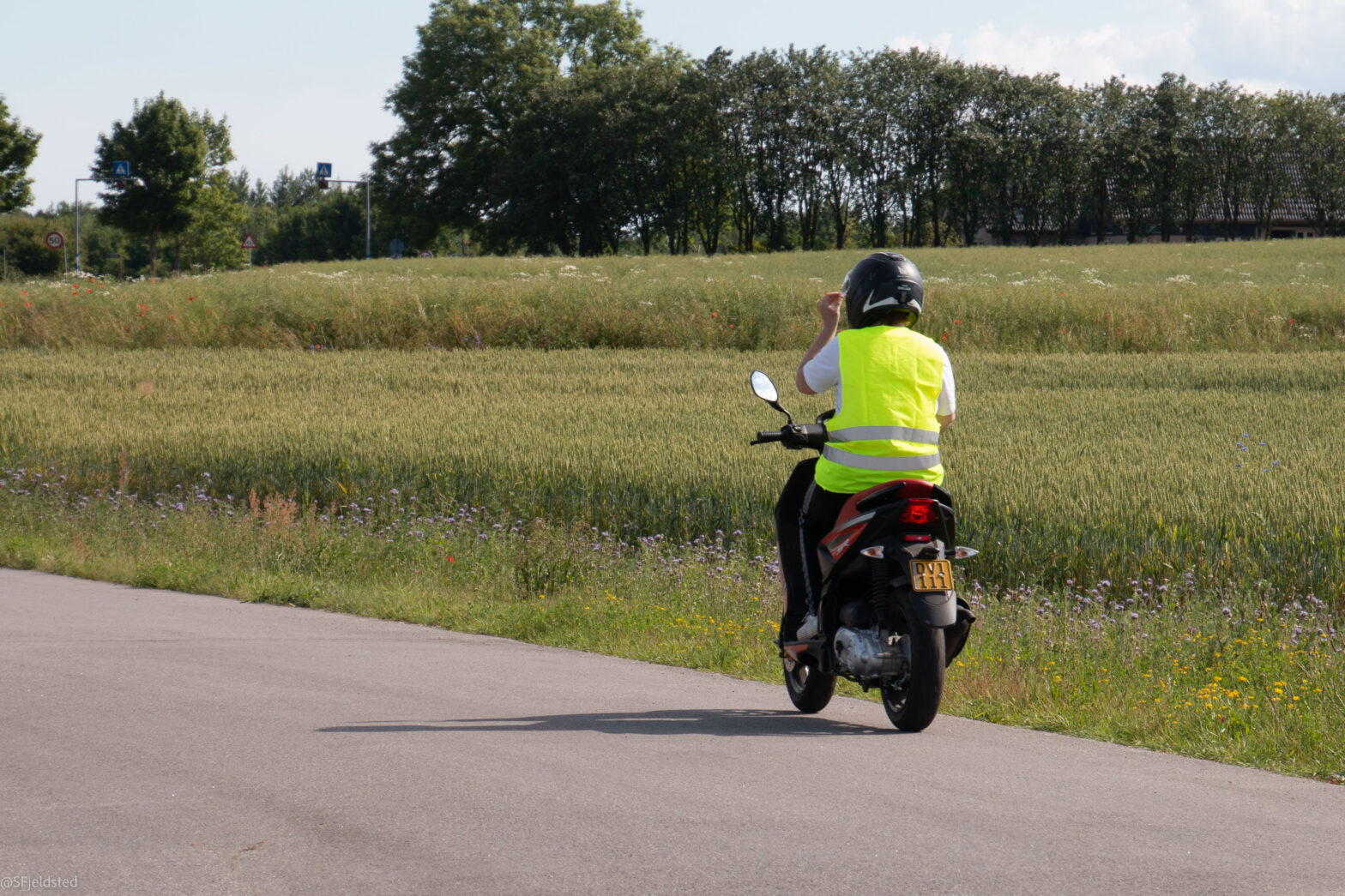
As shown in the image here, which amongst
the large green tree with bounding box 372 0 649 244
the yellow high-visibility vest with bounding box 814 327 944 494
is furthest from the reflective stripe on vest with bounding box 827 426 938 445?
the large green tree with bounding box 372 0 649 244

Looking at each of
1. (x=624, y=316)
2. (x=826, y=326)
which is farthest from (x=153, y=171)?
(x=826, y=326)

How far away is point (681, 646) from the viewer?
7.65m

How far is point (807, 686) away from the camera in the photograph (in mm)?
6031

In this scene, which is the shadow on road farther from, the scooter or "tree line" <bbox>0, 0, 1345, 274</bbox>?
"tree line" <bbox>0, 0, 1345, 274</bbox>

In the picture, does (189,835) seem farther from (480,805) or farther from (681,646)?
(681,646)

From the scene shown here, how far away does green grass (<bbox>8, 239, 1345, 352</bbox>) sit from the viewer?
28.5 metres

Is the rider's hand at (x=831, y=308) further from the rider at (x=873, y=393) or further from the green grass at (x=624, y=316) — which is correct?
the green grass at (x=624, y=316)

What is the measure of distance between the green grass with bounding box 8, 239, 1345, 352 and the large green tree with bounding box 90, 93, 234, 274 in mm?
37657

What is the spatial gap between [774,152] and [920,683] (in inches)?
3651

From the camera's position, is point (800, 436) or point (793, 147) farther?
point (793, 147)

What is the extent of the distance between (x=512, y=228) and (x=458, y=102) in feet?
35.3

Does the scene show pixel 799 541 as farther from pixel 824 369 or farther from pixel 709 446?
pixel 709 446

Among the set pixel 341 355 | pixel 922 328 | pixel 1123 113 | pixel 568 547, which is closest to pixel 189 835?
pixel 568 547

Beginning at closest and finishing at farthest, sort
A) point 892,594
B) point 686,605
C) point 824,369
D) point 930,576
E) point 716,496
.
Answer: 1. point 930,576
2. point 892,594
3. point 824,369
4. point 686,605
5. point 716,496
